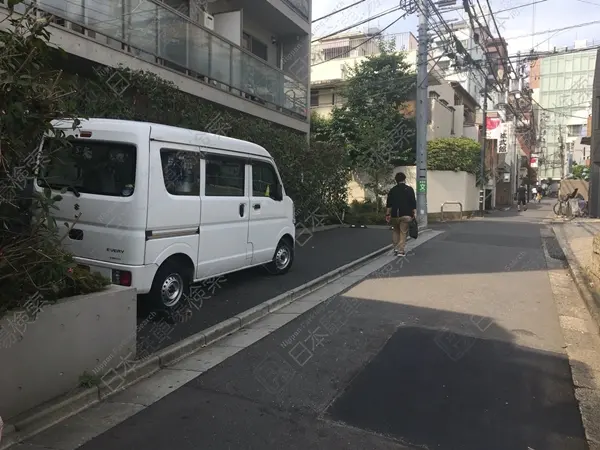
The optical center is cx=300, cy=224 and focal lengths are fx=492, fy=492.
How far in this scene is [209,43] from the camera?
11.5 metres

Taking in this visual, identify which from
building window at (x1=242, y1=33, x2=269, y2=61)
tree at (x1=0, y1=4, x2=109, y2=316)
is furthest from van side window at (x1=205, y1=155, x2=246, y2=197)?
building window at (x1=242, y1=33, x2=269, y2=61)

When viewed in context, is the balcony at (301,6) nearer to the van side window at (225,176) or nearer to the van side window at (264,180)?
the van side window at (264,180)

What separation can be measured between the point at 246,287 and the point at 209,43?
21.8ft

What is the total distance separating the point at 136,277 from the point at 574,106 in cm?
4925

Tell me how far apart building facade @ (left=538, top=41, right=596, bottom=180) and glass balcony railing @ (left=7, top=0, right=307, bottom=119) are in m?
19.5

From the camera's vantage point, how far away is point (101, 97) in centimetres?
774

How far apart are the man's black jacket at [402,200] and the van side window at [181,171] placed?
18.9 ft

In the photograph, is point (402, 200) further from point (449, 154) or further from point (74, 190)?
point (449, 154)

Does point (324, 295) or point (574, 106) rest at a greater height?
point (574, 106)

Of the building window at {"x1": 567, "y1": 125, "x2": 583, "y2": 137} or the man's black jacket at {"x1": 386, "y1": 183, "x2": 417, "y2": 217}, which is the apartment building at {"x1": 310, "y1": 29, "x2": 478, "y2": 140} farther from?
the building window at {"x1": 567, "y1": 125, "x2": 583, "y2": 137}

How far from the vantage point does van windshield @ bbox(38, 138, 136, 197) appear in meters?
5.24

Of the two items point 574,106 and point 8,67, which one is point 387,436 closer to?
point 8,67

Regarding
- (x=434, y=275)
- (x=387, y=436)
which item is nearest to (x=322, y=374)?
(x=387, y=436)

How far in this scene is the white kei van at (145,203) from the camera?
5172mm
